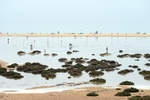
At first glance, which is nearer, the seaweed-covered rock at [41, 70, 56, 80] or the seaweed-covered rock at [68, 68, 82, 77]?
the seaweed-covered rock at [41, 70, 56, 80]

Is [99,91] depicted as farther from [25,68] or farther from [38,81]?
[25,68]

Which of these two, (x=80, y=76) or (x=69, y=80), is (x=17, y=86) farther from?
(x=80, y=76)

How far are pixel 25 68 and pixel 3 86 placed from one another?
1403 cm

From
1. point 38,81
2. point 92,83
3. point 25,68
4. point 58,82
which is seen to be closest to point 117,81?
point 92,83

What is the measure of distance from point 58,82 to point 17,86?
5.43 metres

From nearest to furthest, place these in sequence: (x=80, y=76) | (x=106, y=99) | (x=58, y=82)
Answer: (x=106, y=99), (x=58, y=82), (x=80, y=76)

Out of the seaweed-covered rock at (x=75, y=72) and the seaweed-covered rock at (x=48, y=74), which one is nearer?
the seaweed-covered rock at (x=48, y=74)

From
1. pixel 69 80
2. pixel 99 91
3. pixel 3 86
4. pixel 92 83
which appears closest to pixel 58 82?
pixel 69 80

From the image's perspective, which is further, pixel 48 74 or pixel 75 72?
pixel 75 72

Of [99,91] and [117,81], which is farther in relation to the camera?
[117,81]

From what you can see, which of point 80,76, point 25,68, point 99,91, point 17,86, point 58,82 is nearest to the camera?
point 99,91

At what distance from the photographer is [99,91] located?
28.2 m

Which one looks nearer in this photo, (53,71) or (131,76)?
(131,76)

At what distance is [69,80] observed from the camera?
130 feet
